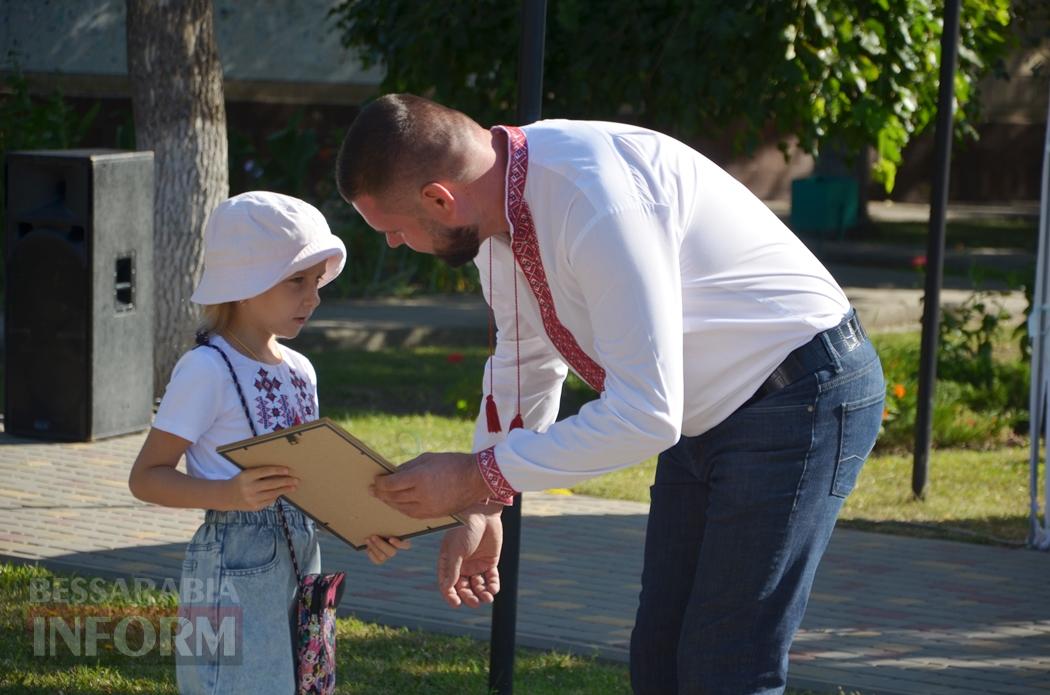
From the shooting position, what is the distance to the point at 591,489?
793 centimetres

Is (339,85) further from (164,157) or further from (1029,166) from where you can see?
(1029,166)

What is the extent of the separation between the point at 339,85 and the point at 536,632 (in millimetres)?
13841

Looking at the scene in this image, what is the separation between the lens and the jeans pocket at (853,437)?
300 centimetres

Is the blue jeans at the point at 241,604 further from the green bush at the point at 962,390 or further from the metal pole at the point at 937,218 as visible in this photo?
the green bush at the point at 962,390

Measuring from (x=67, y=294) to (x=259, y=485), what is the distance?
226 inches

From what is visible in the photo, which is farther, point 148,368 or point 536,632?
point 148,368

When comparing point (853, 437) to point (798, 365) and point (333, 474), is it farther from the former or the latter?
point (333, 474)

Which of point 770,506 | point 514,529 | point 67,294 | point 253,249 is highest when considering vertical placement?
point 253,249

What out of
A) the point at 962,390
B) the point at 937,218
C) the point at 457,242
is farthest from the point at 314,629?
the point at 962,390

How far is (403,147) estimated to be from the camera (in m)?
2.72

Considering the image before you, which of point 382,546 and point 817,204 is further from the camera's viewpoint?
point 817,204

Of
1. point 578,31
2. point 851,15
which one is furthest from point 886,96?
point 578,31

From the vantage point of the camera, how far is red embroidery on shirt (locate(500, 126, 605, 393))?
2.79 metres

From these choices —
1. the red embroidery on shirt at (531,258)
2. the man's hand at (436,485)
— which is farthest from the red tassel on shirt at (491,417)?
the man's hand at (436,485)
